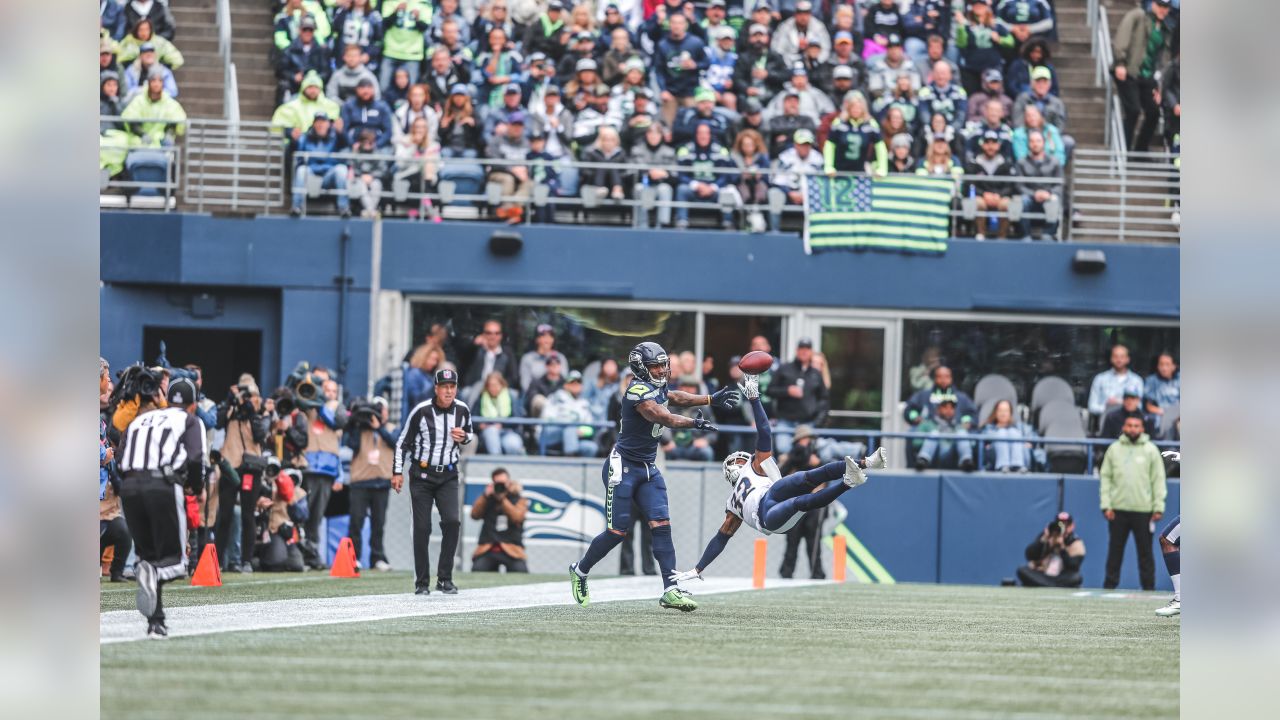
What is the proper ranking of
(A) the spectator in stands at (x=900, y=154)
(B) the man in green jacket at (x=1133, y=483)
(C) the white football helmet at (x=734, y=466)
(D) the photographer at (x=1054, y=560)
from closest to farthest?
(C) the white football helmet at (x=734, y=466) → (B) the man in green jacket at (x=1133, y=483) → (D) the photographer at (x=1054, y=560) → (A) the spectator in stands at (x=900, y=154)

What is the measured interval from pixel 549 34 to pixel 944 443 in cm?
771

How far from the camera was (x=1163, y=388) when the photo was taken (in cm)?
2462

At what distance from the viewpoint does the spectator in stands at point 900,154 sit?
24.9m

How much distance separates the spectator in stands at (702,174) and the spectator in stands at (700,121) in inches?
2.9

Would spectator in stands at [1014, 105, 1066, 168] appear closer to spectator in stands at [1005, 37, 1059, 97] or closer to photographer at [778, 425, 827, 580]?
spectator in stands at [1005, 37, 1059, 97]

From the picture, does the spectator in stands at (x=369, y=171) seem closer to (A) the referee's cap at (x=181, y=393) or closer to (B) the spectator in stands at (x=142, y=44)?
(B) the spectator in stands at (x=142, y=44)

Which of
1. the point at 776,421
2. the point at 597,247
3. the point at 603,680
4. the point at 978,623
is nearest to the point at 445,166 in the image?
the point at 597,247

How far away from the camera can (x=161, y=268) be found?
2453 centimetres

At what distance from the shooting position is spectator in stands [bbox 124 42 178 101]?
985 inches

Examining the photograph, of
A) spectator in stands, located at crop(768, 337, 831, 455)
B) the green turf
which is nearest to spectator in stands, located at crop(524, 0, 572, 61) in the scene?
spectator in stands, located at crop(768, 337, 831, 455)

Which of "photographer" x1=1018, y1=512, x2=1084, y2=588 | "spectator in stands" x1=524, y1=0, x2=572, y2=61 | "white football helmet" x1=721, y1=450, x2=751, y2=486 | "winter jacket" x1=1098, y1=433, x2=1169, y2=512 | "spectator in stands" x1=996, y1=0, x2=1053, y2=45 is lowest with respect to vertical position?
"photographer" x1=1018, y1=512, x2=1084, y2=588

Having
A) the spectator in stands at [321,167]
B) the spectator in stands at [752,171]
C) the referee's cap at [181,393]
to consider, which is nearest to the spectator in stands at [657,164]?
the spectator in stands at [752,171]

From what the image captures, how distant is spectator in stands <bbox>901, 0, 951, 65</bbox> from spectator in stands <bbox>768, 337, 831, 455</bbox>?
5.44 metres

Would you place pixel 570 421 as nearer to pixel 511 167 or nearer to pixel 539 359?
pixel 539 359
